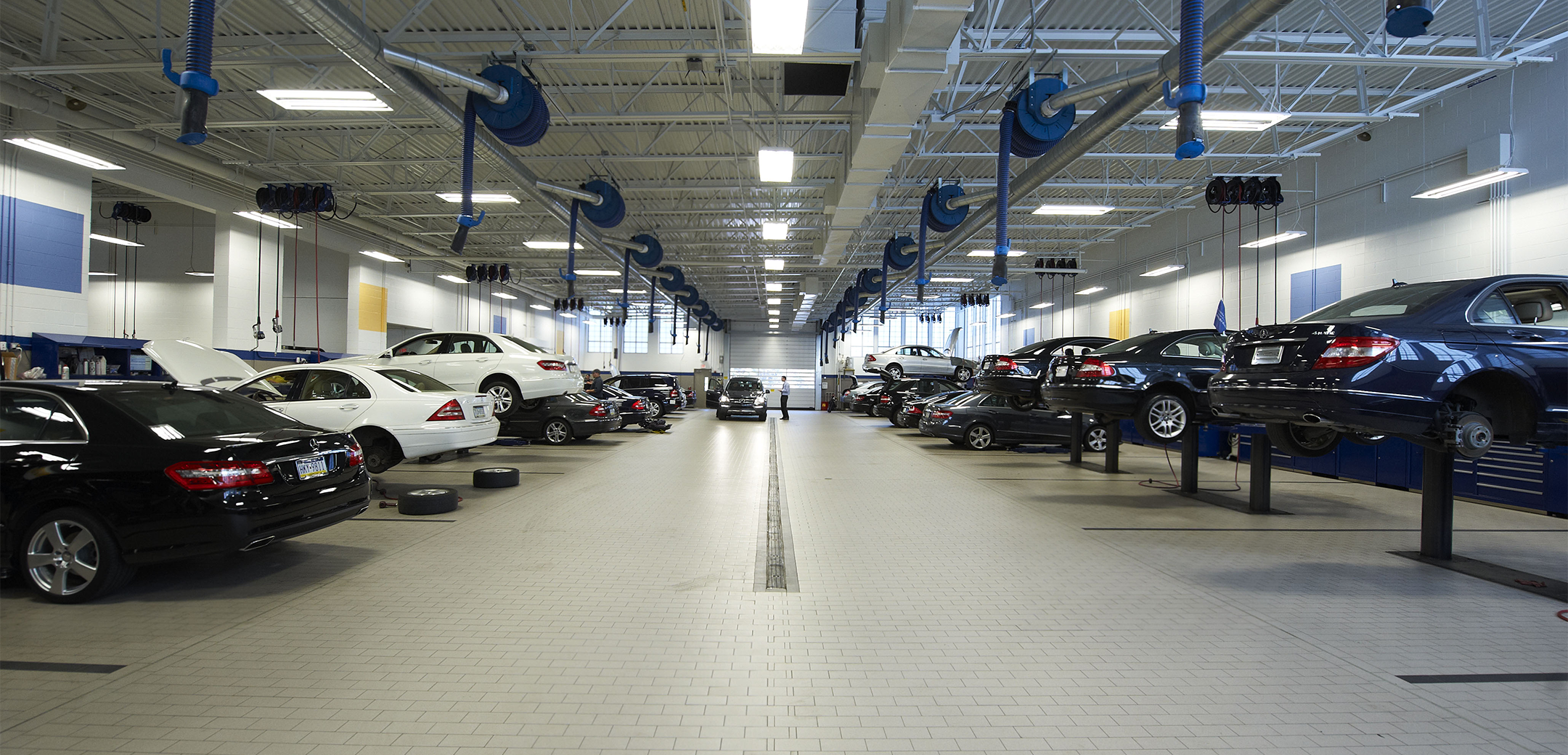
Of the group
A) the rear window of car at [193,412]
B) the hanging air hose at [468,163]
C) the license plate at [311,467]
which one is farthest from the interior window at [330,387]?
the license plate at [311,467]

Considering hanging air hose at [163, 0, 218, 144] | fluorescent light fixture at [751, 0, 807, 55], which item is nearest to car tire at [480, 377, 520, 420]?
hanging air hose at [163, 0, 218, 144]

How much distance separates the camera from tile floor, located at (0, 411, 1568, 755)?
2.50 metres

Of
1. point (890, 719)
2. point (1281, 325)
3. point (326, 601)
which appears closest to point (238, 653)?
point (326, 601)

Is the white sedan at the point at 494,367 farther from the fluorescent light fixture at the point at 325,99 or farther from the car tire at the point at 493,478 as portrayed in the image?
the fluorescent light fixture at the point at 325,99

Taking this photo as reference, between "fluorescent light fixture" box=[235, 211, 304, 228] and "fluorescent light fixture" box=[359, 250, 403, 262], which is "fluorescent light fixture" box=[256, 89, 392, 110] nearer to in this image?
"fluorescent light fixture" box=[235, 211, 304, 228]

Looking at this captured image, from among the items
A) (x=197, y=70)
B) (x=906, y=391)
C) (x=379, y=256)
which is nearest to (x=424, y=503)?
(x=197, y=70)

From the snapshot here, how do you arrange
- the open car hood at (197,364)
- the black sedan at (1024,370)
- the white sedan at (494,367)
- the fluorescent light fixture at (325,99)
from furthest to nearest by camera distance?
the white sedan at (494,367), the black sedan at (1024,370), the fluorescent light fixture at (325,99), the open car hood at (197,364)

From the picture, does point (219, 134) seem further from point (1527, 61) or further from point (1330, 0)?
point (1527, 61)

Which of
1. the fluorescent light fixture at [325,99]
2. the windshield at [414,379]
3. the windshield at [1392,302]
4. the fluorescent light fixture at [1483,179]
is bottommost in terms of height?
the windshield at [414,379]

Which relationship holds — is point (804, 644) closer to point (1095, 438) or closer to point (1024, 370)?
point (1024, 370)

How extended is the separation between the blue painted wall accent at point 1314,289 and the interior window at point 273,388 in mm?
18393

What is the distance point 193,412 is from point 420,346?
7189mm

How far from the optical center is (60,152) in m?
11.5

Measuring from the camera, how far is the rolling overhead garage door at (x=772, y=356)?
4662 cm
